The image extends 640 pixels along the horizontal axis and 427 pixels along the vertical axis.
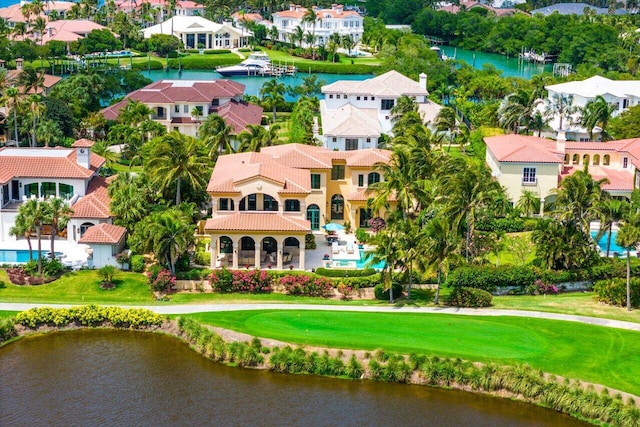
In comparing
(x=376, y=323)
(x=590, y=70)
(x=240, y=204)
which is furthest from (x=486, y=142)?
(x=590, y=70)

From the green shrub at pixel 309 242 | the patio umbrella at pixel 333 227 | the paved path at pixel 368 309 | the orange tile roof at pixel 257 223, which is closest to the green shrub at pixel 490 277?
the paved path at pixel 368 309

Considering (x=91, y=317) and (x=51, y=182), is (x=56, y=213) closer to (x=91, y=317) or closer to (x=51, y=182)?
(x=51, y=182)

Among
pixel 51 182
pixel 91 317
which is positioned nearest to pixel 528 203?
pixel 51 182

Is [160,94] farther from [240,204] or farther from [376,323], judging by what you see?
[376,323]

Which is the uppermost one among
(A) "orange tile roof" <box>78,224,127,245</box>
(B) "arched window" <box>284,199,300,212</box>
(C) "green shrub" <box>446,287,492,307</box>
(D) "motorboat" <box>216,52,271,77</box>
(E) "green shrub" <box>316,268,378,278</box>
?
(D) "motorboat" <box>216,52,271,77</box>

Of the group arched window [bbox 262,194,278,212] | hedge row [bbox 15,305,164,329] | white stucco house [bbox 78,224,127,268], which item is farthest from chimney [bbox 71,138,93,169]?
hedge row [bbox 15,305,164,329]

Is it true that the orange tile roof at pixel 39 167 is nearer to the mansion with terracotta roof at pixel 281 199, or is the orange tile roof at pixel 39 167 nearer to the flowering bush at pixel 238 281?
the mansion with terracotta roof at pixel 281 199

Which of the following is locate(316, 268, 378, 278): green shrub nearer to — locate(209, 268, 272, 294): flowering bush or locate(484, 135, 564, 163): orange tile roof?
locate(209, 268, 272, 294): flowering bush
